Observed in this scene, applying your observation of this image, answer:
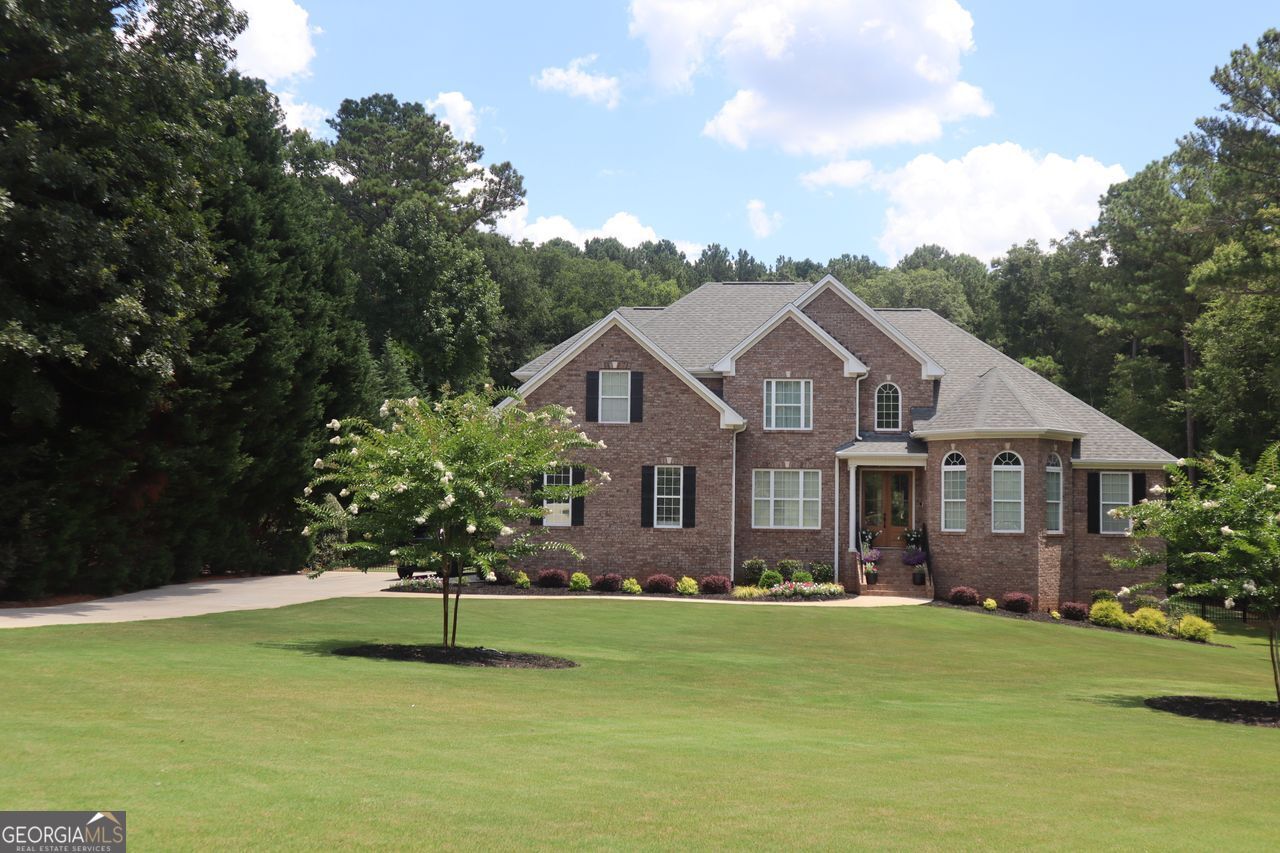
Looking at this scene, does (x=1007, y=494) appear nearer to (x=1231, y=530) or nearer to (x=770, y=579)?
(x=770, y=579)

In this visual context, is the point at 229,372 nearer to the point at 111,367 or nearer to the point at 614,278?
the point at 111,367

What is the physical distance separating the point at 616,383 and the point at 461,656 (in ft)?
53.4

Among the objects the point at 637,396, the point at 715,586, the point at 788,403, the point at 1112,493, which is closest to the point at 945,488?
the point at 1112,493

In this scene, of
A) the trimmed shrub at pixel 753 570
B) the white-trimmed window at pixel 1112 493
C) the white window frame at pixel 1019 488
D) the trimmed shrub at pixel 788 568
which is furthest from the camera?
the trimmed shrub at pixel 753 570

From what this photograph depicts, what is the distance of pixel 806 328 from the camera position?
32.8 m

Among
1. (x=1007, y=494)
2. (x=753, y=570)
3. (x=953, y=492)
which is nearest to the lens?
(x=1007, y=494)

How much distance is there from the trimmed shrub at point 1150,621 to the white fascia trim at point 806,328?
10098mm

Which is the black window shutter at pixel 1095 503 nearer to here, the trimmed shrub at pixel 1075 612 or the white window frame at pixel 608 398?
the trimmed shrub at pixel 1075 612

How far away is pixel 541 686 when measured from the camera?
46.5 ft

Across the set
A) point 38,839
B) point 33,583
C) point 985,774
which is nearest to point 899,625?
point 985,774

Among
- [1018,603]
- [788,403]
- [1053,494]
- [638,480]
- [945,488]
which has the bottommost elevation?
[1018,603]

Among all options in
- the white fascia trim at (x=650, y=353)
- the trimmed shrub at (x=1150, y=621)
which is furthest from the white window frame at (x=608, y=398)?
the trimmed shrub at (x=1150, y=621)

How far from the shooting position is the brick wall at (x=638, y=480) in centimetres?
3170

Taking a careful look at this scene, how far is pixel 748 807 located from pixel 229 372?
23.6 metres
